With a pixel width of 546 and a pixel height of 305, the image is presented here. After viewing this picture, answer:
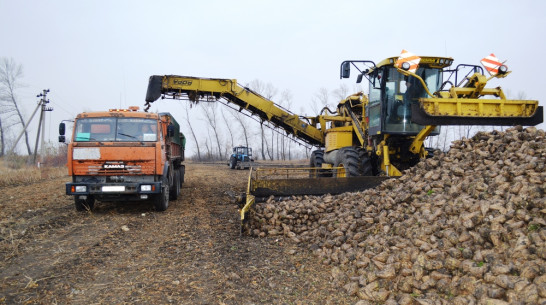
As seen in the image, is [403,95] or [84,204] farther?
[84,204]

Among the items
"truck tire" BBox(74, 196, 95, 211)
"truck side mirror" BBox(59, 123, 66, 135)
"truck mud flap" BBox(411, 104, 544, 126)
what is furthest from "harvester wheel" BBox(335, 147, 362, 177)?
"truck side mirror" BBox(59, 123, 66, 135)

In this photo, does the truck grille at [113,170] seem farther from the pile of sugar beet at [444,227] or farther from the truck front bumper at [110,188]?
the pile of sugar beet at [444,227]

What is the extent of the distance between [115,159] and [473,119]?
7213mm

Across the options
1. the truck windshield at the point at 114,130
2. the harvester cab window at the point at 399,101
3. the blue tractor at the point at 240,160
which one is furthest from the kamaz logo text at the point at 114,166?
the blue tractor at the point at 240,160

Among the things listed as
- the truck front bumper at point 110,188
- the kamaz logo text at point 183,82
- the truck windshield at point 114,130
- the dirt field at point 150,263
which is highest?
the kamaz logo text at point 183,82

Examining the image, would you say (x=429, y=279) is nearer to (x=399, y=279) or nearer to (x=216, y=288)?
Answer: (x=399, y=279)

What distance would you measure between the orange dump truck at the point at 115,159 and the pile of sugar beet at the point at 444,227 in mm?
2937

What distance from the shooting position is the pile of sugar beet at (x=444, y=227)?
3.29 m

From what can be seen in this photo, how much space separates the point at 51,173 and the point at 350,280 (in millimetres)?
20017

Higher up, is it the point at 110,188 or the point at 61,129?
the point at 61,129

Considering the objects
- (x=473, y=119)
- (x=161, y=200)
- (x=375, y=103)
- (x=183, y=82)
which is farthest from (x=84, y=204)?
(x=473, y=119)

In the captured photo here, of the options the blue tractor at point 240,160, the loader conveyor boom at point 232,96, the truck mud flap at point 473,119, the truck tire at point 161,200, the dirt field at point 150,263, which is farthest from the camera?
the blue tractor at point 240,160

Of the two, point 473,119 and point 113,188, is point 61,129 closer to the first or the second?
point 113,188

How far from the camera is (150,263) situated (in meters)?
4.88
